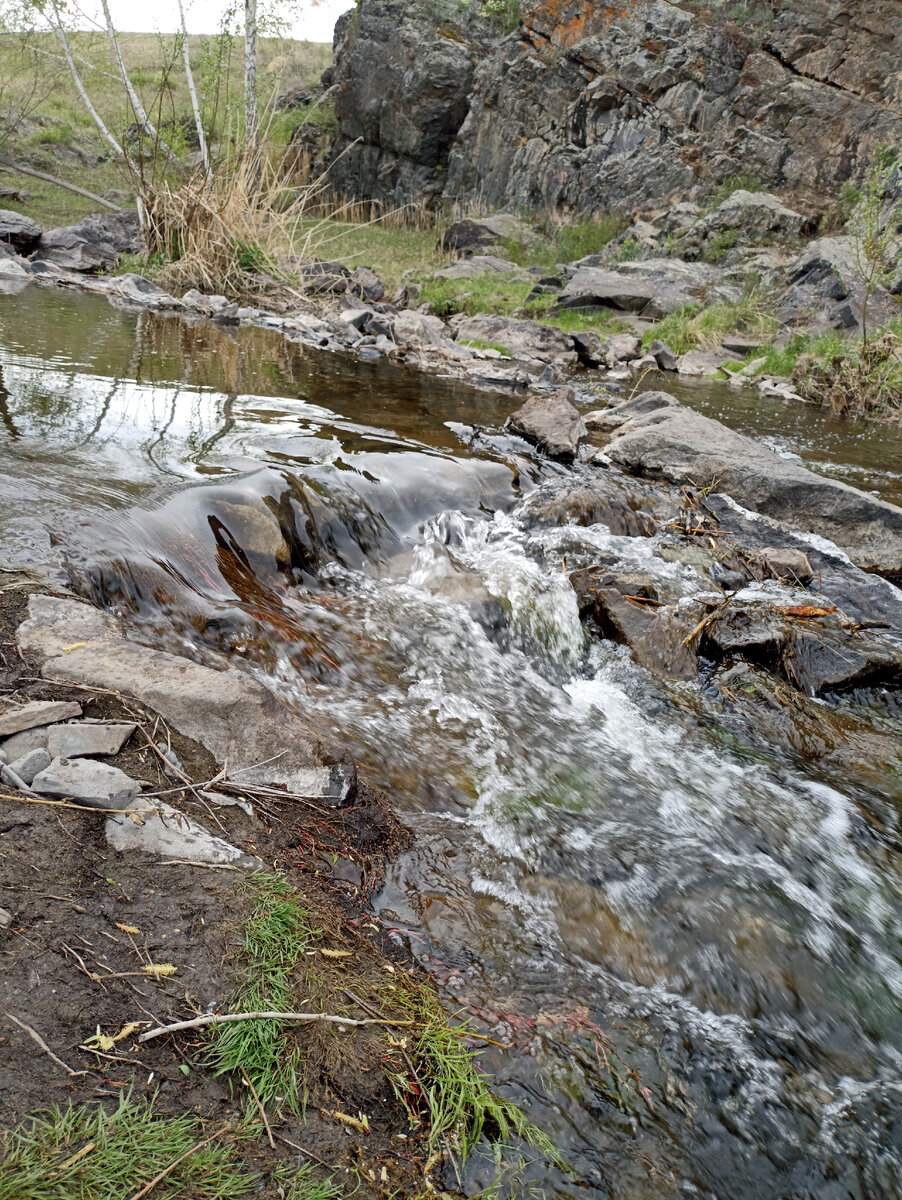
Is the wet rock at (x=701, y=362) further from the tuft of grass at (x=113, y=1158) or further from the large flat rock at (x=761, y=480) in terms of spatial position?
the tuft of grass at (x=113, y=1158)

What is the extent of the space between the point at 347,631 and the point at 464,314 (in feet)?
34.4

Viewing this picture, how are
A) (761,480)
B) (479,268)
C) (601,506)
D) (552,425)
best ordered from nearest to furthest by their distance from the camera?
1. (601,506)
2. (761,480)
3. (552,425)
4. (479,268)

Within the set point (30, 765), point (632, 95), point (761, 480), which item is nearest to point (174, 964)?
point (30, 765)

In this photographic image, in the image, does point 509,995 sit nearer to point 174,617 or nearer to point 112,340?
point 174,617

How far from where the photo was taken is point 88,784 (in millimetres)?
1533

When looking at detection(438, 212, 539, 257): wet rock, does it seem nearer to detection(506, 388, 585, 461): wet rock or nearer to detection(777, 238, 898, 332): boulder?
detection(777, 238, 898, 332): boulder

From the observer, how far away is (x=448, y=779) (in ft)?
7.60

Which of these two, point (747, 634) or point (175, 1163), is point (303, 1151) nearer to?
point (175, 1163)

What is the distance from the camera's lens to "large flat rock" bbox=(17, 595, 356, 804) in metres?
1.87

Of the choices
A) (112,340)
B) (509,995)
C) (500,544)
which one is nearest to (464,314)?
(112,340)

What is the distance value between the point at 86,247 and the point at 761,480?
1176 cm

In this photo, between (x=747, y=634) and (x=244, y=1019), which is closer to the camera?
(x=244, y=1019)

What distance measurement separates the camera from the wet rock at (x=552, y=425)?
5605 mm

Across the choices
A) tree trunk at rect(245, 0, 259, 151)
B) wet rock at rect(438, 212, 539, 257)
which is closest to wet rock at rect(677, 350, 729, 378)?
wet rock at rect(438, 212, 539, 257)
